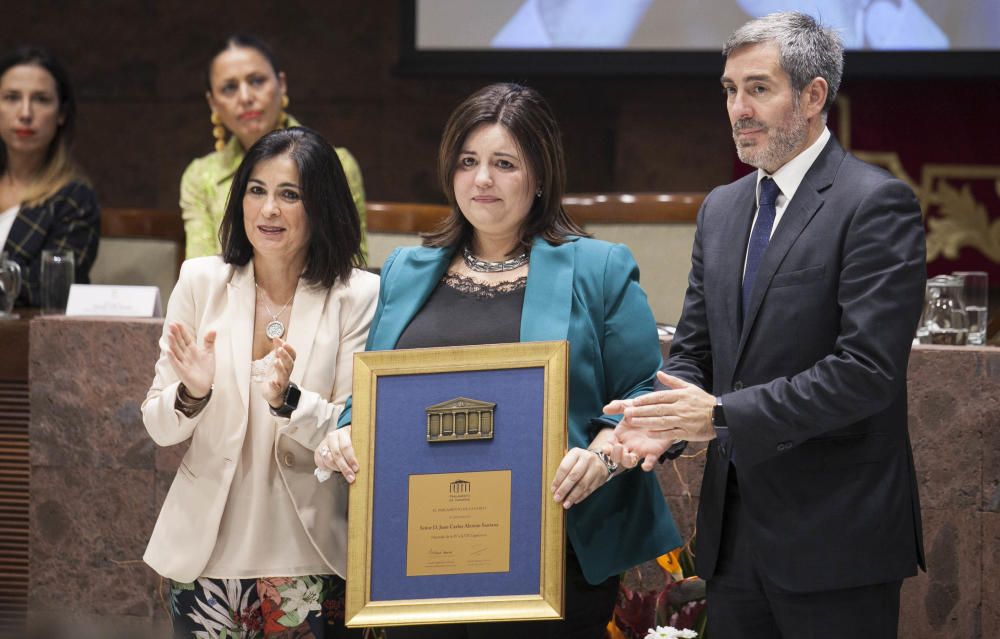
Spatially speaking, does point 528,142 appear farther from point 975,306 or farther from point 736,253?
point 975,306

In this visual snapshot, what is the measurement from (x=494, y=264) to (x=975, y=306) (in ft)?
4.35

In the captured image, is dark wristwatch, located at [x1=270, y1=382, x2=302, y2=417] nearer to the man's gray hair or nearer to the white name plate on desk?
the man's gray hair

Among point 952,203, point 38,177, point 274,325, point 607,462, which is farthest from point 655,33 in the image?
point 607,462

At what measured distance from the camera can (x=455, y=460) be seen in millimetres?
2146

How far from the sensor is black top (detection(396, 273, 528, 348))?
7.36 ft

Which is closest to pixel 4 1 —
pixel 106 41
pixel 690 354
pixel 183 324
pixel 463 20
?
pixel 106 41

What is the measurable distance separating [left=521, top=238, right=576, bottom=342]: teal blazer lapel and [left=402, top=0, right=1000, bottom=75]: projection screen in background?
10.3 ft

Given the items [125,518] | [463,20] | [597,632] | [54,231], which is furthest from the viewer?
[463,20]

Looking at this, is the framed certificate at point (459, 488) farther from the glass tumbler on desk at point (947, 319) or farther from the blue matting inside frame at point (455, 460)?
the glass tumbler on desk at point (947, 319)

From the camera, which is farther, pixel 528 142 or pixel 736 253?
pixel 528 142

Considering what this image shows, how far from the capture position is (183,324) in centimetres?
235

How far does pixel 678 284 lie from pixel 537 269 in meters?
1.81

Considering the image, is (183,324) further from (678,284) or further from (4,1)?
(4,1)

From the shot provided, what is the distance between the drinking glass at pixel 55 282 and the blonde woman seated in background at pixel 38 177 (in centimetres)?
35
